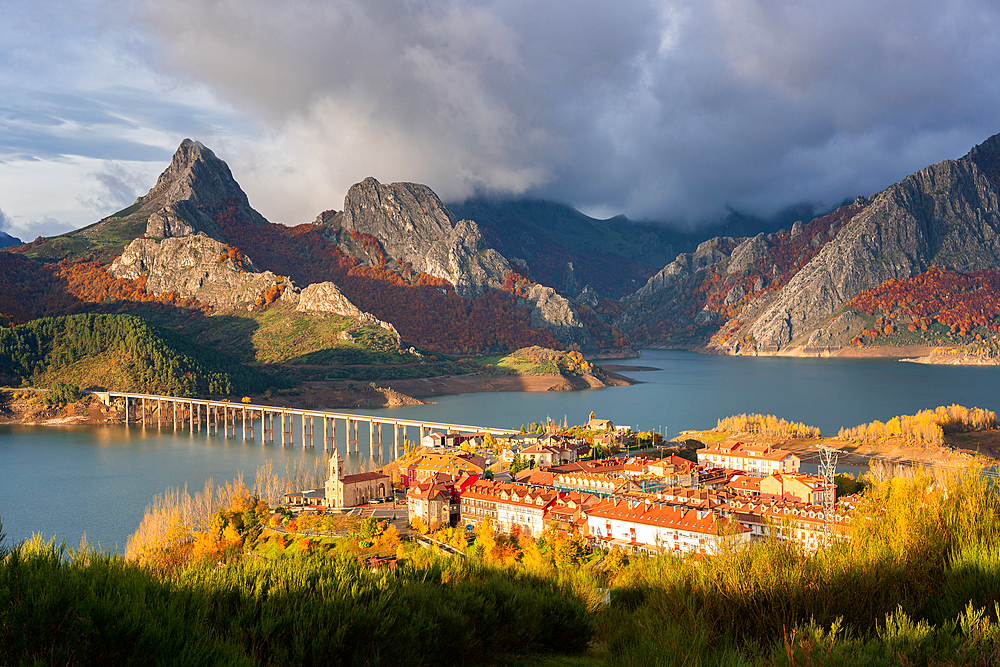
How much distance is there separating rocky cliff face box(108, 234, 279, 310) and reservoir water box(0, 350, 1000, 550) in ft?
188

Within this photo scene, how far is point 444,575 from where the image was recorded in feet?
33.8

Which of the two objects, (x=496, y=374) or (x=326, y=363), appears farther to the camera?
(x=496, y=374)

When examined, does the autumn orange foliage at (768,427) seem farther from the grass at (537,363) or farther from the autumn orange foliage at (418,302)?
the autumn orange foliage at (418,302)

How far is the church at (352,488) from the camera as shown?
35.8 meters

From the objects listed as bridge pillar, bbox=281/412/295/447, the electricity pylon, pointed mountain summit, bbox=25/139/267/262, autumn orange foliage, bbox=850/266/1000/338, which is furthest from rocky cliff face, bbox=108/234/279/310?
autumn orange foliage, bbox=850/266/1000/338

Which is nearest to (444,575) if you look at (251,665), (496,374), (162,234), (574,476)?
(251,665)

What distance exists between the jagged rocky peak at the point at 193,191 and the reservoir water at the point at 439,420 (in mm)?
97971

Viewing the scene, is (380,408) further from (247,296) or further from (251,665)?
(251,665)

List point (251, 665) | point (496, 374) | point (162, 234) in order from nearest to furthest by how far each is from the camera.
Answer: point (251, 665) < point (496, 374) < point (162, 234)

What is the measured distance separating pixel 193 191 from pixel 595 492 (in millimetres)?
172631

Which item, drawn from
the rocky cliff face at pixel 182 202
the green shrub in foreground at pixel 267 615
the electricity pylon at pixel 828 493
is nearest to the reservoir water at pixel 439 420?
the green shrub in foreground at pixel 267 615

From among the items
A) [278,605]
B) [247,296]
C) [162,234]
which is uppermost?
[162,234]

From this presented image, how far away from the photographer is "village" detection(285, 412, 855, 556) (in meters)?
25.3

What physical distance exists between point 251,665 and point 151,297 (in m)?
153
